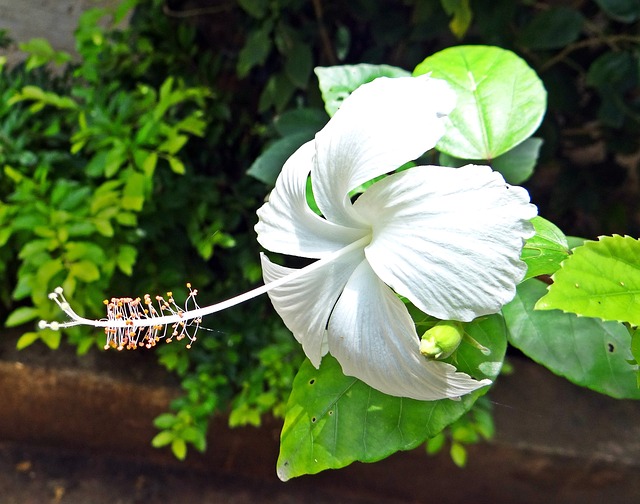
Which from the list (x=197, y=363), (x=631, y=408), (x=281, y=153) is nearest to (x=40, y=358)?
(x=197, y=363)

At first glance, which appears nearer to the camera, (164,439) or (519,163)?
(519,163)

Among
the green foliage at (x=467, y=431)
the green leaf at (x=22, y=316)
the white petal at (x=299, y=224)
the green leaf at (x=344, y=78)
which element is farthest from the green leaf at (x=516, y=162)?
the green leaf at (x=22, y=316)

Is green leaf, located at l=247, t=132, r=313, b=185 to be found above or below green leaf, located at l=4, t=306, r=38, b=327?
above

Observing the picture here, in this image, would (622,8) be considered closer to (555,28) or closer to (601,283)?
(555,28)

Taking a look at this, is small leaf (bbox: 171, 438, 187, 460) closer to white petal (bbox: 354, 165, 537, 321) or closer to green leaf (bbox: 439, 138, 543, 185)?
green leaf (bbox: 439, 138, 543, 185)

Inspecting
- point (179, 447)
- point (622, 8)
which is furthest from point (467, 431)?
point (622, 8)

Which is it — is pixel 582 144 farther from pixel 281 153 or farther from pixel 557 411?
pixel 281 153

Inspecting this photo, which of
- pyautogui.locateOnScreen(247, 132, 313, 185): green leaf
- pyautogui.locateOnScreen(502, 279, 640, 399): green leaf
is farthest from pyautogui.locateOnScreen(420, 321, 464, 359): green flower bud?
pyautogui.locateOnScreen(247, 132, 313, 185): green leaf
